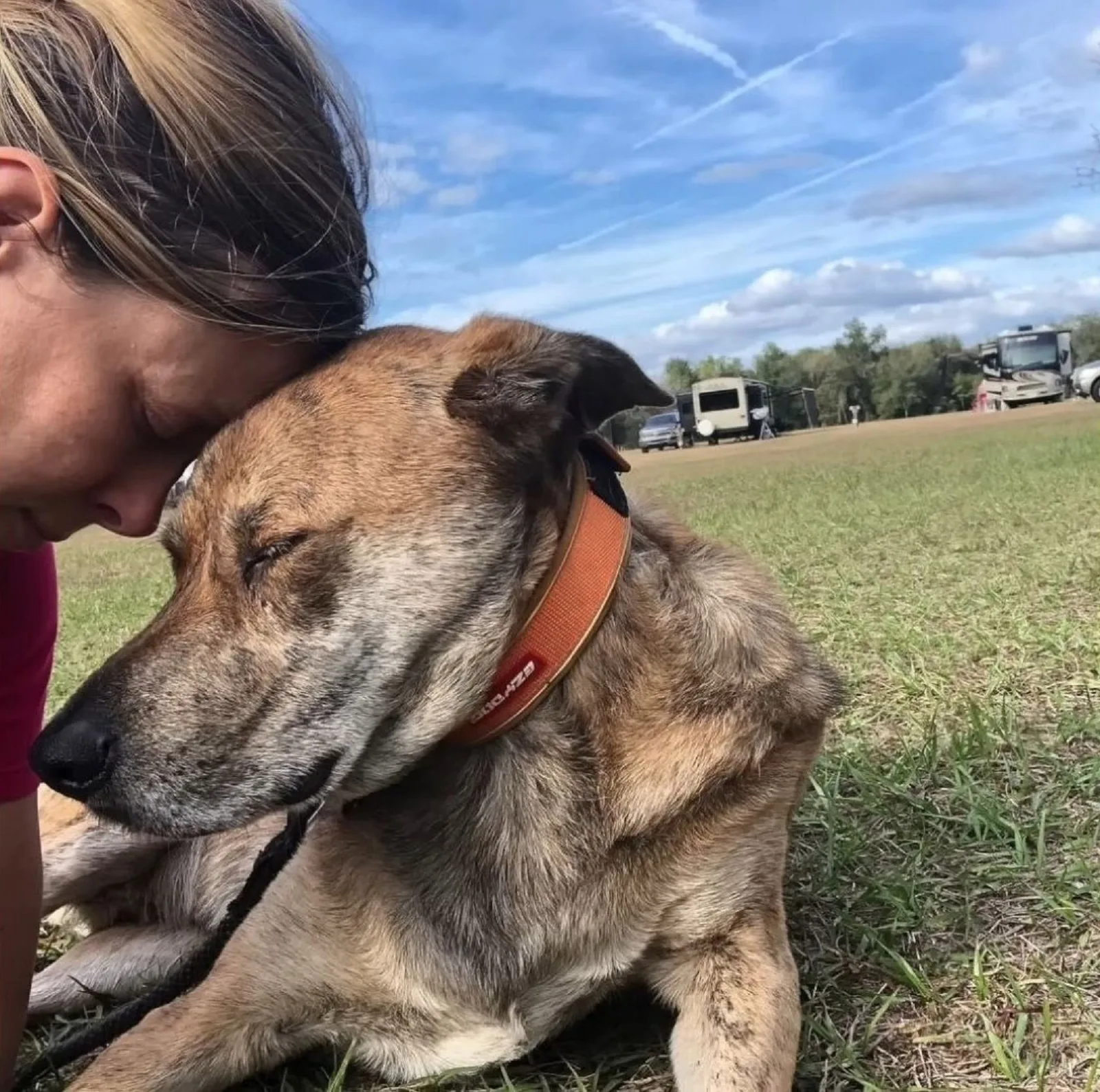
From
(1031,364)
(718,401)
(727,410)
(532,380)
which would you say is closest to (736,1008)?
(532,380)

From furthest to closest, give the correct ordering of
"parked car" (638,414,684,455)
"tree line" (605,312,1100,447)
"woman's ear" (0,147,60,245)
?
"tree line" (605,312,1100,447), "parked car" (638,414,684,455), "woman's ear" (0,147,60,245)

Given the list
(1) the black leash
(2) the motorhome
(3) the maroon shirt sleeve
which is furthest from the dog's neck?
(2) the motorhome

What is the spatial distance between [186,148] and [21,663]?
43.4 inches

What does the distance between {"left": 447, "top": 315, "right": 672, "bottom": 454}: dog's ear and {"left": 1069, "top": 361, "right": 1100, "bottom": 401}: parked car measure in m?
33.2

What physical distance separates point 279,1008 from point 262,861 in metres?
0.27

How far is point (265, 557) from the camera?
1.99m

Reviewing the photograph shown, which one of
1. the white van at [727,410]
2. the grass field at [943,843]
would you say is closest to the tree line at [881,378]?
the white van at [727,410]

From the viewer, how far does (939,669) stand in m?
4.21

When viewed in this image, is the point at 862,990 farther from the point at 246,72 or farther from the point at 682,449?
the point at 682,449

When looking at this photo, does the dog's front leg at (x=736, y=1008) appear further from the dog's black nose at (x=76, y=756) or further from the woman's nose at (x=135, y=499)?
the woman's nose at (x=135, y=499)

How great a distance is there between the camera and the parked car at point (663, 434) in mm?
42069

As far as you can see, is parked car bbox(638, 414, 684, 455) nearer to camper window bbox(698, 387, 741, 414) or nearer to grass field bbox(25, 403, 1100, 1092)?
camper window bbox(698, 387, 741, 414)

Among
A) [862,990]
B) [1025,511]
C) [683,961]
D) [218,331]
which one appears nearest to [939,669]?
[862,990]

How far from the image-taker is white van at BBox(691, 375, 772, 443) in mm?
43906
